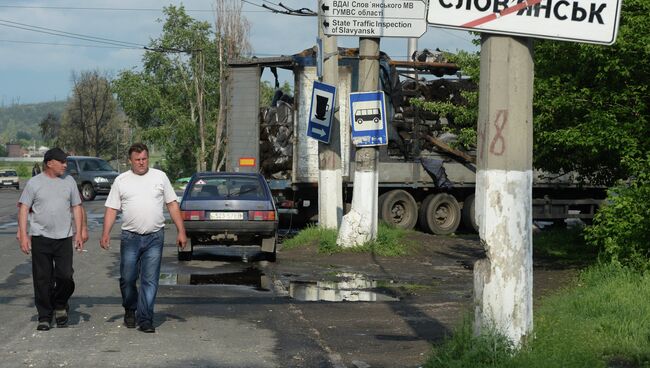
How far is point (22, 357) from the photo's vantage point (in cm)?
838

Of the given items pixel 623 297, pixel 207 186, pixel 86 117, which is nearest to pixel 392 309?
pixel 623 297

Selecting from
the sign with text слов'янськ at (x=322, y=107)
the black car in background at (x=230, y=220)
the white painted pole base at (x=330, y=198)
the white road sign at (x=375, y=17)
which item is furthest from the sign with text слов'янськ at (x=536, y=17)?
the white painted pole base at (x=330, y=198)

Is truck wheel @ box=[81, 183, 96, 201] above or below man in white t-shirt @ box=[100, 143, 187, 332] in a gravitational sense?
below

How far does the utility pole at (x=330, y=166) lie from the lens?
65.3 feet

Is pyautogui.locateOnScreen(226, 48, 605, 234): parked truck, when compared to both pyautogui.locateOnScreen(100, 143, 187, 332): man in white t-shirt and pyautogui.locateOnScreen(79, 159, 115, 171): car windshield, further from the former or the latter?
pyautogui.locateOnScreen(79, 159, 115, 171): car windshield

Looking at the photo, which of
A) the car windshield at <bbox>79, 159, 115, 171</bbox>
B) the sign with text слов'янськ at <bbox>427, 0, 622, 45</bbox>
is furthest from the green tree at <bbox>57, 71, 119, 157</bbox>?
the sign with text слов'янськ at <bbox>427, 0, 622, 45</bbox>

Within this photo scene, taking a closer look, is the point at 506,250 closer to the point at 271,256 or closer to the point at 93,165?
the point at 271,256

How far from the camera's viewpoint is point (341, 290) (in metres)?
13.5

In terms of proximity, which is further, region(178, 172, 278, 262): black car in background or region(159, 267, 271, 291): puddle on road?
region(178, 172, 278, 262): black car in background

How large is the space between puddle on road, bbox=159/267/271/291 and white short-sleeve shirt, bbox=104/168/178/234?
342 cm

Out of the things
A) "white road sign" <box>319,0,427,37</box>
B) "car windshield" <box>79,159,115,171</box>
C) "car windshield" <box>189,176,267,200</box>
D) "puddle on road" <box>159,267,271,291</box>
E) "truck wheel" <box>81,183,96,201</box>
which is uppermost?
"white road sign" <box>319,0,427,37</box>

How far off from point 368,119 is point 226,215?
299cm

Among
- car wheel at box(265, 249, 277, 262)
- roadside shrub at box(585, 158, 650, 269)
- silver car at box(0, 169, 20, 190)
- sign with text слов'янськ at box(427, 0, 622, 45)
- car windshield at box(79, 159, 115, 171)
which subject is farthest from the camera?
silver car at box(0, 169, 20, 190)

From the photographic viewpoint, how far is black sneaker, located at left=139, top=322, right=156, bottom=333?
31.9 ft
